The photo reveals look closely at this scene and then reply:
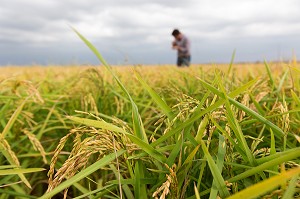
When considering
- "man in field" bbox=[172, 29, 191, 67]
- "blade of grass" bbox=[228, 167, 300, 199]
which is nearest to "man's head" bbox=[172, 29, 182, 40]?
"man in field" bbox=[172, 29, 191, 67]

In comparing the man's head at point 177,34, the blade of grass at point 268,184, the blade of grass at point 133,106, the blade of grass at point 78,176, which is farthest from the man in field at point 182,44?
the blade of grass at point 268,184

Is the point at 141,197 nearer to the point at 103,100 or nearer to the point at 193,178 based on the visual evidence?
the point at 193,178

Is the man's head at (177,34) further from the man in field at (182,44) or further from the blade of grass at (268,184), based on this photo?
the blade of grass at (268,184)

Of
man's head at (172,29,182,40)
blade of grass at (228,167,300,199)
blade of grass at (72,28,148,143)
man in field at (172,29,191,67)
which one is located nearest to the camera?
blade of grass at (228,167,300,199)

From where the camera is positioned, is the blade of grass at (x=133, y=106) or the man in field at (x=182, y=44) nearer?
the blade of grass at (x=133, y=106)

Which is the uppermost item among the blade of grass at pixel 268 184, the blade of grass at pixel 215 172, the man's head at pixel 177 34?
the man's head at pixel 177 34

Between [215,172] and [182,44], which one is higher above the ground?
[182,44]

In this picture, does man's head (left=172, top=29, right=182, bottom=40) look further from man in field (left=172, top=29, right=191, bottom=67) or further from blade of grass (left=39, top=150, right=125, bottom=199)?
blade of grass (left=39, top=150, right=125, bottom=199)

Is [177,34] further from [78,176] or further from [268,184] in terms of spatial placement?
[268,184]

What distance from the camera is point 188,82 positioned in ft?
6.33

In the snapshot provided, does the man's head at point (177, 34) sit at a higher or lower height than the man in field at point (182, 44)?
higher

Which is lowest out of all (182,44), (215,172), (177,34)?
(215,172)

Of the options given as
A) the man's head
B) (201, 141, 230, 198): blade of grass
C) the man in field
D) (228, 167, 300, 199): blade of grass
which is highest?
the man's head

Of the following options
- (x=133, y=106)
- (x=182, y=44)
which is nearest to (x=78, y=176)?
(x=133, y=106)
